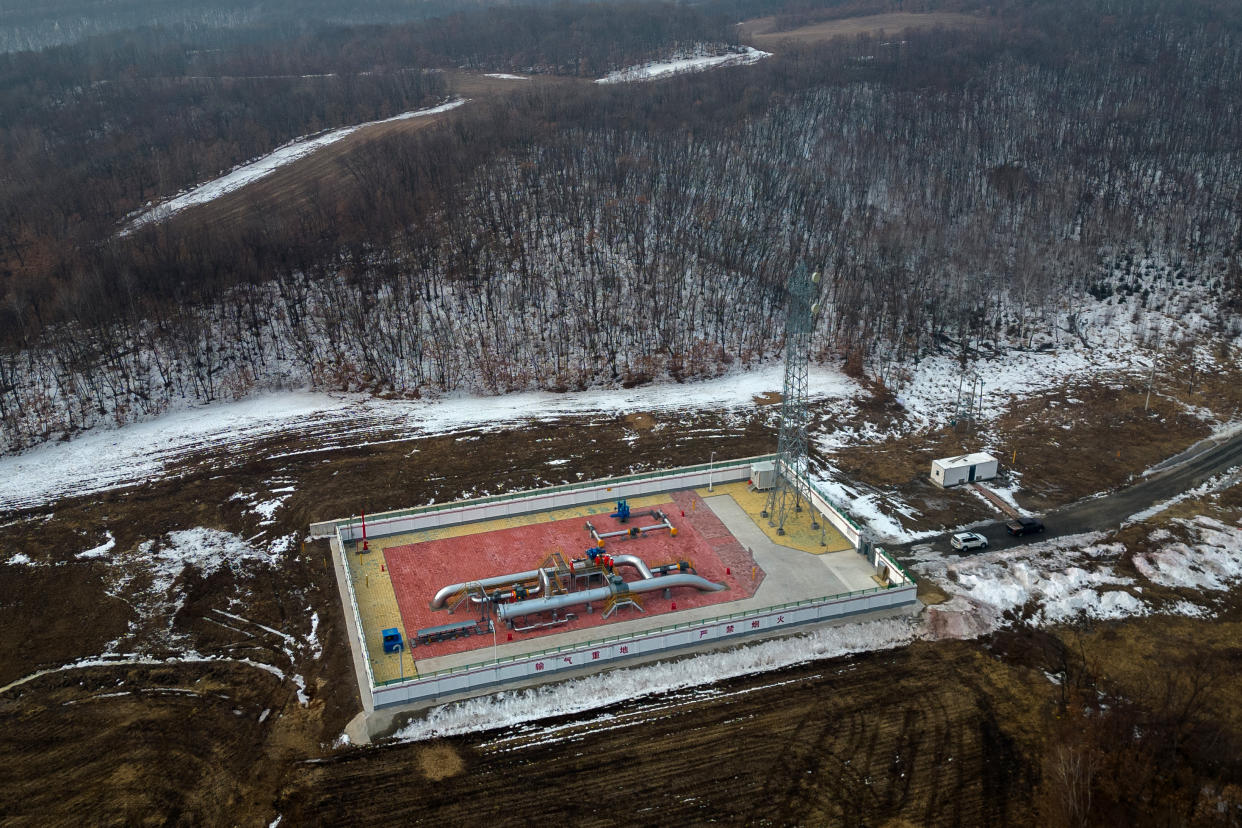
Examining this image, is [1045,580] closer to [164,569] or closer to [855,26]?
[164,569]

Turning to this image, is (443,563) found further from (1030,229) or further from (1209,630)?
(1030,229)

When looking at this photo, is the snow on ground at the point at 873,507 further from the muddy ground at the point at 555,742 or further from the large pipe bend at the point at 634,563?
the large pipe bend at the point at 634,563

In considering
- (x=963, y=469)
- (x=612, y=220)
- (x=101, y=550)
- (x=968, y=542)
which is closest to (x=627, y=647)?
(x=968, y=542)

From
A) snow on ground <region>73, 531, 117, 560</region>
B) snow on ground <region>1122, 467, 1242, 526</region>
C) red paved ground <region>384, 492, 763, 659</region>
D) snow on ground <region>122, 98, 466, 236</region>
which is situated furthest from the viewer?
snow on ground <region>122, 98, 466, 236</region>

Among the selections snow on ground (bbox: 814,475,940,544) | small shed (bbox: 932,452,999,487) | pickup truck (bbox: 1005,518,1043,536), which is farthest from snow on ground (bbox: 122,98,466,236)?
pickup truck (bbox: 1005,518,1043,536)

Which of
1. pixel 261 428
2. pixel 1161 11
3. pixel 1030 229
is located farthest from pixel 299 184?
pixel 1161 11

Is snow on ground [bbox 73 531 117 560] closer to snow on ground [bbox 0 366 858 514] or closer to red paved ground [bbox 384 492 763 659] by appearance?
snow on ground [bbox 0 366 858 514]

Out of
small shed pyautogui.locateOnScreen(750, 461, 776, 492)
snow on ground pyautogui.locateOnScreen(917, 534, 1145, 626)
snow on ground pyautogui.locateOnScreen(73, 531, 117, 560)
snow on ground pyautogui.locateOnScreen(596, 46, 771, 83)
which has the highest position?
snow on ground pyautogui.locateOnScreen(596, 46, 771, 83)

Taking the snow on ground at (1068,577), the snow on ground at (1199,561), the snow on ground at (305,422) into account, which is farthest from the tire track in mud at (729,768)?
the snow on ground at (305,422)
